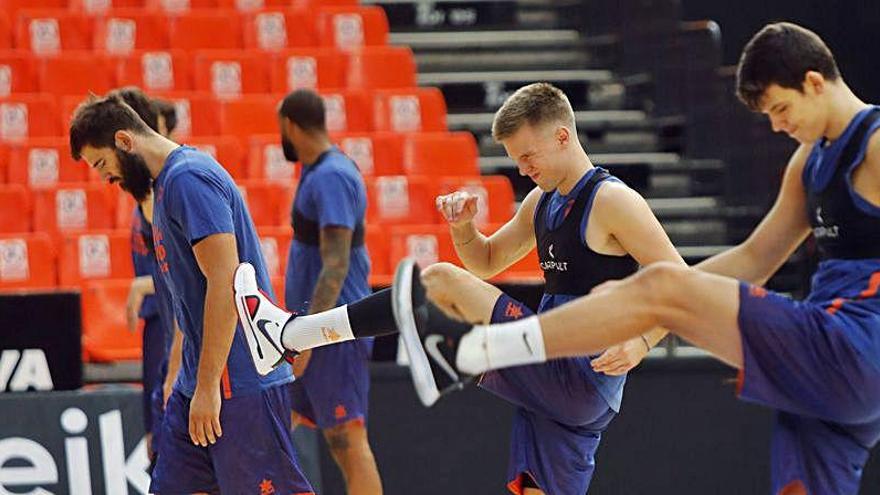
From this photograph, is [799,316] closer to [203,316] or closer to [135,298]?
[203,316]

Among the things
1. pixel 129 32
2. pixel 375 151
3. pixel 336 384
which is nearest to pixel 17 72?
pixel 129 32

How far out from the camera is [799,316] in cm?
416

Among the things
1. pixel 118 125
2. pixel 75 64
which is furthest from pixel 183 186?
pixel 75 64

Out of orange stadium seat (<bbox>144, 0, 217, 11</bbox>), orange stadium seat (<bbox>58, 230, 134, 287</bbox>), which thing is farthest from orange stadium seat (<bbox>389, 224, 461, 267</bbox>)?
orange stadium seat (<bbox>144, 0, 217, 11</bbox>)

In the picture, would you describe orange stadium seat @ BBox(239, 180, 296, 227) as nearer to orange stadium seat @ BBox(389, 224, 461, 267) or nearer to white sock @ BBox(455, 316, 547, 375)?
orange stadium seat @ BBox(389, 224, 461, 267)

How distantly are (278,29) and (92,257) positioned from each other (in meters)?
2.96

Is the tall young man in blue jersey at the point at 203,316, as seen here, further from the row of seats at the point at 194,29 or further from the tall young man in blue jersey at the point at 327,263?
the row of seats at the point at 194,29

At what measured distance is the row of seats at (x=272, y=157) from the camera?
9.63 m

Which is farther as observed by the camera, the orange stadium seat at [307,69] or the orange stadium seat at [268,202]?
the orange stadium seat at [307,69]

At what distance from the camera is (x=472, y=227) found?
547 cm

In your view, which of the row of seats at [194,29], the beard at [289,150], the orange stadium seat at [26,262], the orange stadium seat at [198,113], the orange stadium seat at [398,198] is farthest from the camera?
the row of seats at [194,29]

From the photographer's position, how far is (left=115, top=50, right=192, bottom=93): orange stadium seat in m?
10.4

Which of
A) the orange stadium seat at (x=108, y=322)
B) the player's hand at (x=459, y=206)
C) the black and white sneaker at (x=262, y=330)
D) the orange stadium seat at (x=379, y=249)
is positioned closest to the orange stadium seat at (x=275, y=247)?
the orange stadium seat at (x=379, y=249)

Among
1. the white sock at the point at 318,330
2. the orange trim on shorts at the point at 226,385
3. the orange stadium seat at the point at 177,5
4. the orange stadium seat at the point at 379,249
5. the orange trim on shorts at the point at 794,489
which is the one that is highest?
the orange stadium seat at the point at 177,5
